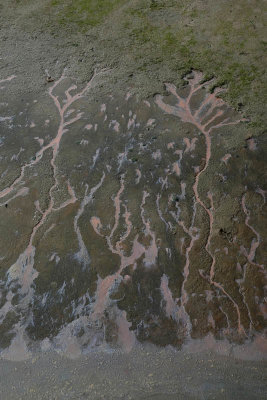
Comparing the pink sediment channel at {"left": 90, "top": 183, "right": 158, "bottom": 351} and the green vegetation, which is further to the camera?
the green vegetation

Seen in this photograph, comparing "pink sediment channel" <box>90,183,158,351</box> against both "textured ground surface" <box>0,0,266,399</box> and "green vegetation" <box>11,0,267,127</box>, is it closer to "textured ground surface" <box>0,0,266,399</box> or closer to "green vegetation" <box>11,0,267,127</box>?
"textured ground surface" <box>0,0,266,399</box>

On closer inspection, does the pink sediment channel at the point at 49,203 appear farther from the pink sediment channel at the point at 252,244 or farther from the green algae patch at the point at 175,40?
the pink sediment channel at the point at 252,244

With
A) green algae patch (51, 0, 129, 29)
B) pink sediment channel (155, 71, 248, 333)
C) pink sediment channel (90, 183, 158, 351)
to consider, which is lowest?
pink sediment channel (90, 183, 158, 351)

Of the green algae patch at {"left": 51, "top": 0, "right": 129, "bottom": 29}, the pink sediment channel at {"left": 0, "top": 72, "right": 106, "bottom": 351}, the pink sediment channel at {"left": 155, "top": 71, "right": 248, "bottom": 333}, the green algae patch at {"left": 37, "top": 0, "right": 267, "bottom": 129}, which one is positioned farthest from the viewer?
the green algae patch at {"left": 51, "top": 0, "right": 129, "bottom": 29}

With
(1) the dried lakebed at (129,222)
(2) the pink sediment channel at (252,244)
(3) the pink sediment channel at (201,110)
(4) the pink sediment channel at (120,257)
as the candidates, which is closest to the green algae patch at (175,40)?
(3) the pink sediment channel at (201,110)

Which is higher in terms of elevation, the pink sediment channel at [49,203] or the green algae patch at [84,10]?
the green algae patch at [84,10]

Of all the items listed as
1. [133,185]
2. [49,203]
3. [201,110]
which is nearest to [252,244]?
[133,185]

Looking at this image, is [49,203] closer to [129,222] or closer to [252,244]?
[129,222]

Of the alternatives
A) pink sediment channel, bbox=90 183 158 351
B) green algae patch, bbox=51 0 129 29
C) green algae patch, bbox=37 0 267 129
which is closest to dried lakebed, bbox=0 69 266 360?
pink sediment channel, bbox=90 183 158 351

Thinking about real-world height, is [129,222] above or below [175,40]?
below
